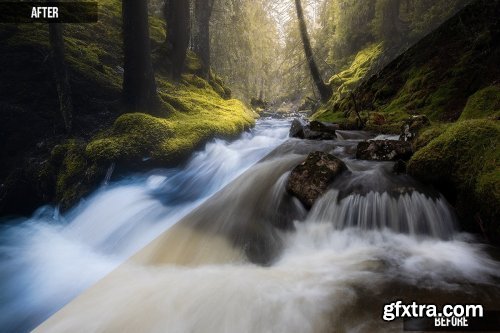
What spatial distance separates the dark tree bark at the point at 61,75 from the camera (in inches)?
293

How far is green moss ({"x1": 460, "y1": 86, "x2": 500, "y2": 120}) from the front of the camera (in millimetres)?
5332

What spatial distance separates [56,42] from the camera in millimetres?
7508

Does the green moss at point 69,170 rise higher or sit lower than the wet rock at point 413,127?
lower

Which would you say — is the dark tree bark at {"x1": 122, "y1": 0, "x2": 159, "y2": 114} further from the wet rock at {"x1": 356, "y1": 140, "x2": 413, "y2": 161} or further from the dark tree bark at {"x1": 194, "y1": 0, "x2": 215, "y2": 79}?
the dark tree bark at {"x1": 194, "y1": 0, "x2": 215, "y2": 79}

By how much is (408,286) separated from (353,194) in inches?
67.6

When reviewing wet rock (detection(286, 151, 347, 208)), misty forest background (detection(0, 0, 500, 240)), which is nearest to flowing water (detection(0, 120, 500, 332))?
wet rock (detection(286, 151, 347, 208))

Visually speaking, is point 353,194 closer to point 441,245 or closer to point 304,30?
point 441,245

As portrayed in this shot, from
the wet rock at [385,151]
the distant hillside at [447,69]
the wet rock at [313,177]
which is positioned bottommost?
the wet rock at [313,177]

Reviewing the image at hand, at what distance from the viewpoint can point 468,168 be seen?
3811mm

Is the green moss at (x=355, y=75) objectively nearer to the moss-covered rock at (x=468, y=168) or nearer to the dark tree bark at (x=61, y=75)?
the dark tree bark at (x=61, y=75)

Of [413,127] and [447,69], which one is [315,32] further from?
[413,127]

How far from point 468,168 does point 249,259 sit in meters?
2.76

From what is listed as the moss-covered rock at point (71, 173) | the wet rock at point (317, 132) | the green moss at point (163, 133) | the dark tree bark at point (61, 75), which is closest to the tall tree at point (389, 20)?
the wet rock at point (317, 132)

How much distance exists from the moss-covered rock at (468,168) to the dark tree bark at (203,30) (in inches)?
491
